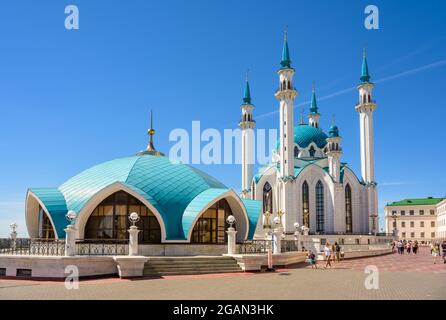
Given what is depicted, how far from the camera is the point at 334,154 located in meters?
53.8

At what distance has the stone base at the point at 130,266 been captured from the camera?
51.5 feet

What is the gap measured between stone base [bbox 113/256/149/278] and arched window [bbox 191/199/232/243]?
6.60 meters

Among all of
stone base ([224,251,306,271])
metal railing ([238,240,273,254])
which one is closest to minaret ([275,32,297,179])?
metal railing ([238,240,273,254])

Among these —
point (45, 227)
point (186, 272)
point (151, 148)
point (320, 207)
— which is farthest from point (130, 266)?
point (320, 207)

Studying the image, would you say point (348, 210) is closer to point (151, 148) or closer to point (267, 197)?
point (267, 197)

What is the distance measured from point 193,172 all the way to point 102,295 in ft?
44.5

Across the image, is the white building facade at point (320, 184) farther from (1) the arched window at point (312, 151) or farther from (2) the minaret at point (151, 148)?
(2) the minaret at point (151, 148)

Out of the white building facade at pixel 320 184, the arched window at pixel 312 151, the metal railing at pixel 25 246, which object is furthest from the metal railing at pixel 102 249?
the arched window at pixel 312 151

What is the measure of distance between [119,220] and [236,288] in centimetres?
986

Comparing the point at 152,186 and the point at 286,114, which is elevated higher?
the point at 286,114

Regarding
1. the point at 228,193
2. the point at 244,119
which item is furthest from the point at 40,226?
the point at 244,119

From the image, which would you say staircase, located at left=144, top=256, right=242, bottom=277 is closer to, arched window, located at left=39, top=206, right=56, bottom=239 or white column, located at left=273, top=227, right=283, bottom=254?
white column, located at left=273, top=227, right=283, bottom=254

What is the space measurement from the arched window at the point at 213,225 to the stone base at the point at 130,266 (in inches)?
260
